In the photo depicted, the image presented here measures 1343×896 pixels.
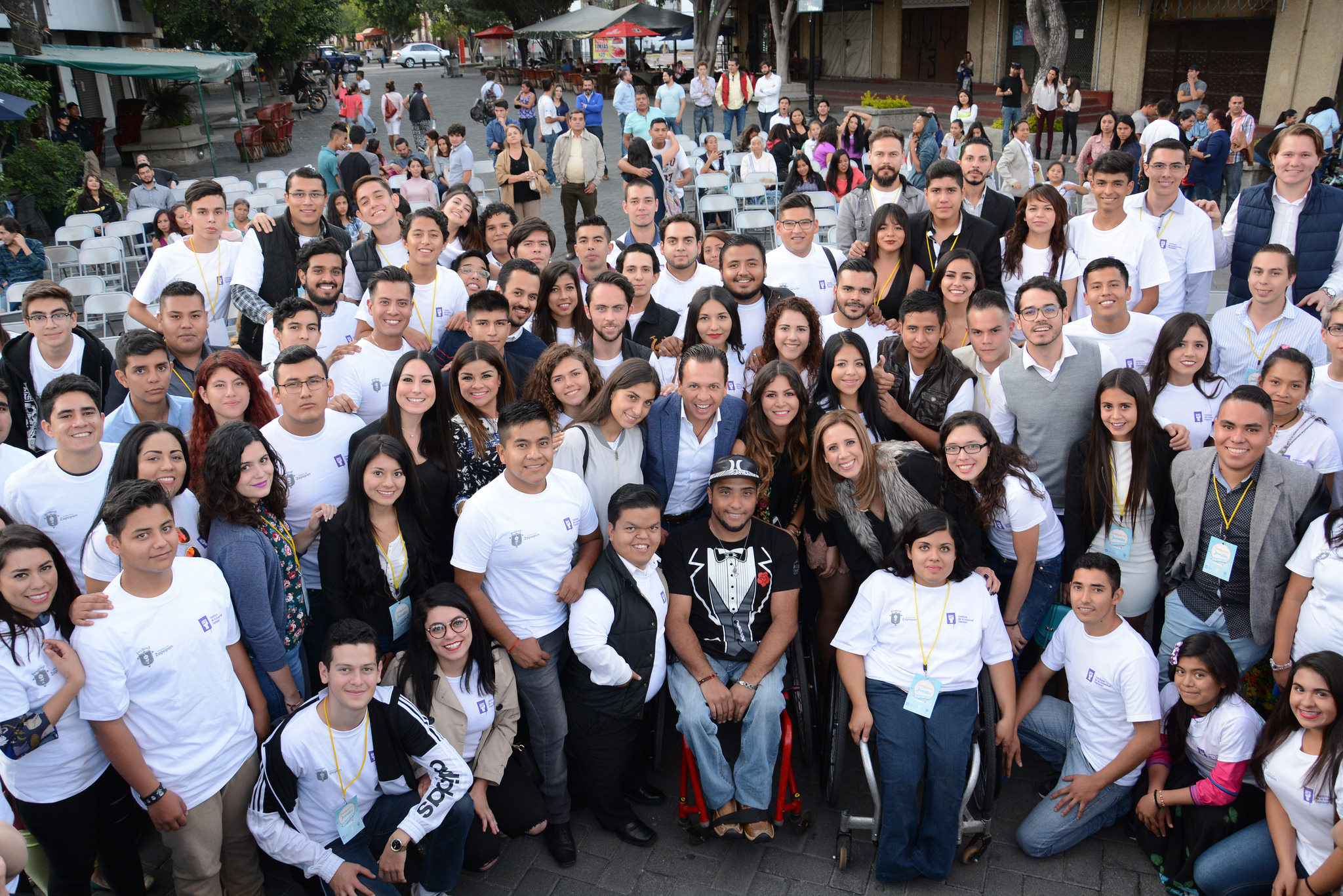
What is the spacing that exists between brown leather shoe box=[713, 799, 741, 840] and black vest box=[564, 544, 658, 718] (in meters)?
0.49

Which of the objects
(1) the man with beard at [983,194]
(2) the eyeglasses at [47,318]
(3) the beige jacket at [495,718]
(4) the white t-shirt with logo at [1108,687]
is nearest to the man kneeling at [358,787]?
(3) the beige jacket at [495,718]

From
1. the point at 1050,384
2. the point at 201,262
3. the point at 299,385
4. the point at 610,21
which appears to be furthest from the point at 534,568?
the point at 610,21

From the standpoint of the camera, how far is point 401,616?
3486 millimetres

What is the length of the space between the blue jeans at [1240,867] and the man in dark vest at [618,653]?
2005 millimetres

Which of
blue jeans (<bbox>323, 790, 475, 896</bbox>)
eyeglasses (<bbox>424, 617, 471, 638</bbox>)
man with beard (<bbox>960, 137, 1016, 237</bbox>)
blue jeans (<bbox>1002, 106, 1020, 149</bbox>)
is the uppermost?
blue jeans (<bbox>1002, 106, 1020, 149</bbox>)

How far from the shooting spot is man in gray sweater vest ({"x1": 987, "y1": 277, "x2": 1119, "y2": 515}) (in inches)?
153

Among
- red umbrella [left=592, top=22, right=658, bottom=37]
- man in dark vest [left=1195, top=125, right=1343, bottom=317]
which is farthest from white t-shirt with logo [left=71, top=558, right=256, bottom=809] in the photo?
red umbrella [left=592, top=22, right=658, bottom=37]

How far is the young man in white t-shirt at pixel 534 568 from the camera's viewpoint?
342 cm

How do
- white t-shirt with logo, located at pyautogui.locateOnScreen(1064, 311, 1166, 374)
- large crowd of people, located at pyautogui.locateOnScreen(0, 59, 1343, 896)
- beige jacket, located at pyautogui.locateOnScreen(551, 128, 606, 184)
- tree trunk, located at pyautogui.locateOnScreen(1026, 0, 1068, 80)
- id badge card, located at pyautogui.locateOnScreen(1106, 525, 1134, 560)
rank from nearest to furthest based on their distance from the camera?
large crowd of people, located at pyautogui.locateOnScreen(0, 59, 1343, 896) → id badge card, located at pyautogui.locateOnScreen(1106, 525, 1134, 560) → white t-shirt with logo, located at pyautogui.locateOnScreen(1064, 311, 1166, 374) → beige jacket, located at pyautogui.locateOnScreen(551, 128, 606, 184) → tree trunk, located at pyautogui.locateOnScreen(1026, 0, 1068, 80)

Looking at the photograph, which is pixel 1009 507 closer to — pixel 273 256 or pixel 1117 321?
pixel 1117 321

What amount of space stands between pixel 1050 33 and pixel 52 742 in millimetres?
17965

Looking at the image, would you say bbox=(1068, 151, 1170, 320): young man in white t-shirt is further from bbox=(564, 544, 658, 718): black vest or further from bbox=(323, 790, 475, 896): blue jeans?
bbox=(323, 790, 475, 896): blue jeans

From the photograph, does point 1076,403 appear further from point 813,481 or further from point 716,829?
point 716,829

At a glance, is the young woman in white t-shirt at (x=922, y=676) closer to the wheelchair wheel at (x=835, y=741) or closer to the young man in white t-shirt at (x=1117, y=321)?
the wheelchair wheel at (x=835, y=741)
